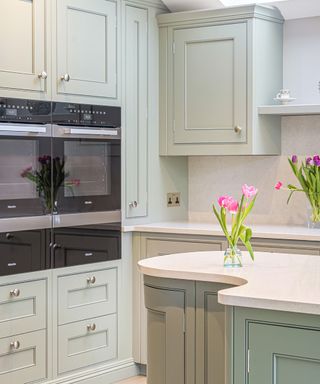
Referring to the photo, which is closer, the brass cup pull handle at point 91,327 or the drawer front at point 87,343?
the drawer front at point 87,343

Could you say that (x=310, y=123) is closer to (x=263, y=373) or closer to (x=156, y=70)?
(x=156, y=70)

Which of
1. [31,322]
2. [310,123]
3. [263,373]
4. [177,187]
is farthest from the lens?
[177,187]

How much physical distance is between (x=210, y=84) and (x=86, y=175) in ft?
3.36

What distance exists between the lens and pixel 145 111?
490 centimetres

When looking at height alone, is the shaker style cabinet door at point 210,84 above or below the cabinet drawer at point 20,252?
above

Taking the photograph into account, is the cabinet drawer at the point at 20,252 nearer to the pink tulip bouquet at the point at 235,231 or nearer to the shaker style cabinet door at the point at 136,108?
the shaker style cabinet door at the point at 136,108

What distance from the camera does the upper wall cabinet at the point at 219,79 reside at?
4.66 metres

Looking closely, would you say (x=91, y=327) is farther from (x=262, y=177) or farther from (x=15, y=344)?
(x=262, y=177)

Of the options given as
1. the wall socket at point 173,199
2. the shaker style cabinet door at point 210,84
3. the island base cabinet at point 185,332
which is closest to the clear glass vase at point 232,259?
the island base cabinet at point 185,332

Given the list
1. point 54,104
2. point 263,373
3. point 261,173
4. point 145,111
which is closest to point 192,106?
point 145,111

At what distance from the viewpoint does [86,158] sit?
4.45 meters

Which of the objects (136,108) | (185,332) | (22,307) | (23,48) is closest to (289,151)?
(136,108)

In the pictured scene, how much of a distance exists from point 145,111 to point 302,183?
44.4 inches

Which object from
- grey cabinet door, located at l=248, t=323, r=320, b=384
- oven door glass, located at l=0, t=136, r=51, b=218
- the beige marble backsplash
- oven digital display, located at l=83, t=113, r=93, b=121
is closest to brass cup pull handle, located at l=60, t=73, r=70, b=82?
oven digital display, located at l=83, t=113, r=93, b=121
